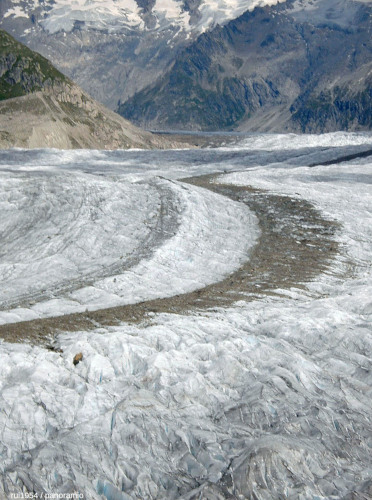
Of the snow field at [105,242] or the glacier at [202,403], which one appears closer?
the glacier at [202,403]

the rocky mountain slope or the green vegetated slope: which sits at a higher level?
the green vegetated slope

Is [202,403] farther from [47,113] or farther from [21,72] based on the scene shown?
[21,72]

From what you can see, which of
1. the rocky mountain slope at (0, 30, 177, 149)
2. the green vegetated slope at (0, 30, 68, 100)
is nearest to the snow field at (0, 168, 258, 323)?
the rocky mountain slope at (0, 30, 177, 149)

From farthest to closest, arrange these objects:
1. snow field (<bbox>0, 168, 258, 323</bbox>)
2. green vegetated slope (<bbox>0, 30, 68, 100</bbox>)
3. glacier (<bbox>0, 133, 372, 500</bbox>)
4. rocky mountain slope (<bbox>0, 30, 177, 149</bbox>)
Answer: green vegetated slope (<bbox>0, 30, 68, 100</bbox>), rocky mountain slope (<bbox>0, 30, 177, 149</bbox>), snow field (<bbox>0, 168, 258, 323</bbox>), glacier (<bbox>0, 133, 372, 500</bbox>)

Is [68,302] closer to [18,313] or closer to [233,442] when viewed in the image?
[18,313]

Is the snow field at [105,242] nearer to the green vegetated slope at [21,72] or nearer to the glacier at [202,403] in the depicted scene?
the glacier at [202,403]

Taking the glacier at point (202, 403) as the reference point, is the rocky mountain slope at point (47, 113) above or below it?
above

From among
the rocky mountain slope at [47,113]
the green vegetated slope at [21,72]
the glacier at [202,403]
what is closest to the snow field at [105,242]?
the glacier at [202,403]

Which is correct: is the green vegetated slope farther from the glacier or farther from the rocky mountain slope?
the glacier

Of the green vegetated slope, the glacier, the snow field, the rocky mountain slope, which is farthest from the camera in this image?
the green vegetated slope

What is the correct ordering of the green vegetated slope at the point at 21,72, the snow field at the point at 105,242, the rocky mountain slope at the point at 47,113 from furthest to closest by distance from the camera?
the green vegetated slope at the point at 21,72, the rocky mountain slope at the point at 47,113, the snow field at the point at 105,242
